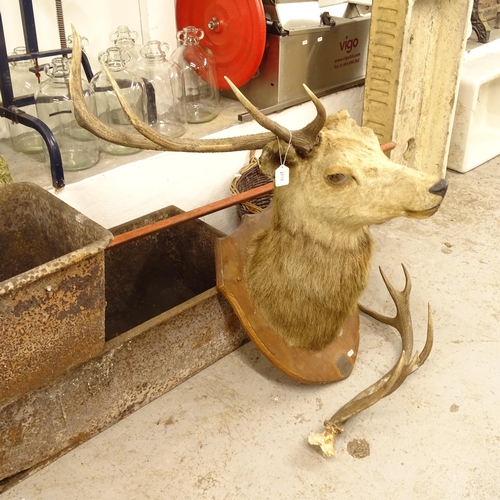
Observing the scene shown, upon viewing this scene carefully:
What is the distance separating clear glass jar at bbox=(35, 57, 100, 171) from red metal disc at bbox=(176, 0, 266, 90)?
77 centimetres

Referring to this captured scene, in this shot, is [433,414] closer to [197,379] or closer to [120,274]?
[197,379]

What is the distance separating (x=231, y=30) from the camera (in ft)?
9.25

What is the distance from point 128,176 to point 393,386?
4.43 feet

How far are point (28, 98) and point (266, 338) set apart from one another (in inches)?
56.1

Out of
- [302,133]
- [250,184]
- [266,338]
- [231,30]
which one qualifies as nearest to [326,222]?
[302,133]

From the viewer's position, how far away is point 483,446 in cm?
184

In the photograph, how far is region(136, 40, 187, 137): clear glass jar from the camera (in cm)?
271

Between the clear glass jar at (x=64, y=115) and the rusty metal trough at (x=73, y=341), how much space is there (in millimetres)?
450

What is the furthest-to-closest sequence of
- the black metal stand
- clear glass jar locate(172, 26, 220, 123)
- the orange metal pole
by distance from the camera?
clear glass jar locate(172, 26, 220, 123), the black metal stand, the orange metal pole

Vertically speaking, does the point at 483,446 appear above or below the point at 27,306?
below

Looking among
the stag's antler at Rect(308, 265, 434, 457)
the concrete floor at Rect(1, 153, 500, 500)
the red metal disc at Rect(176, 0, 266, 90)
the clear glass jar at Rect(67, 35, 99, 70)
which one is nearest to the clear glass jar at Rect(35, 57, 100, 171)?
the clear glass jar at Rect(67, 35, 99, 70)

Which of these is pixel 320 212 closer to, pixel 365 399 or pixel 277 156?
pixel 277 156

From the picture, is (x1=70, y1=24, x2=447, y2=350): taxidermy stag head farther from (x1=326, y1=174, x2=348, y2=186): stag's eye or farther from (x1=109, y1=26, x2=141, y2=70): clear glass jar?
(x1=109, y1=26, x2=141, y2=70): clear glass jar

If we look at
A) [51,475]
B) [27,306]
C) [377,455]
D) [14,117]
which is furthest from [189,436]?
[14,117]
